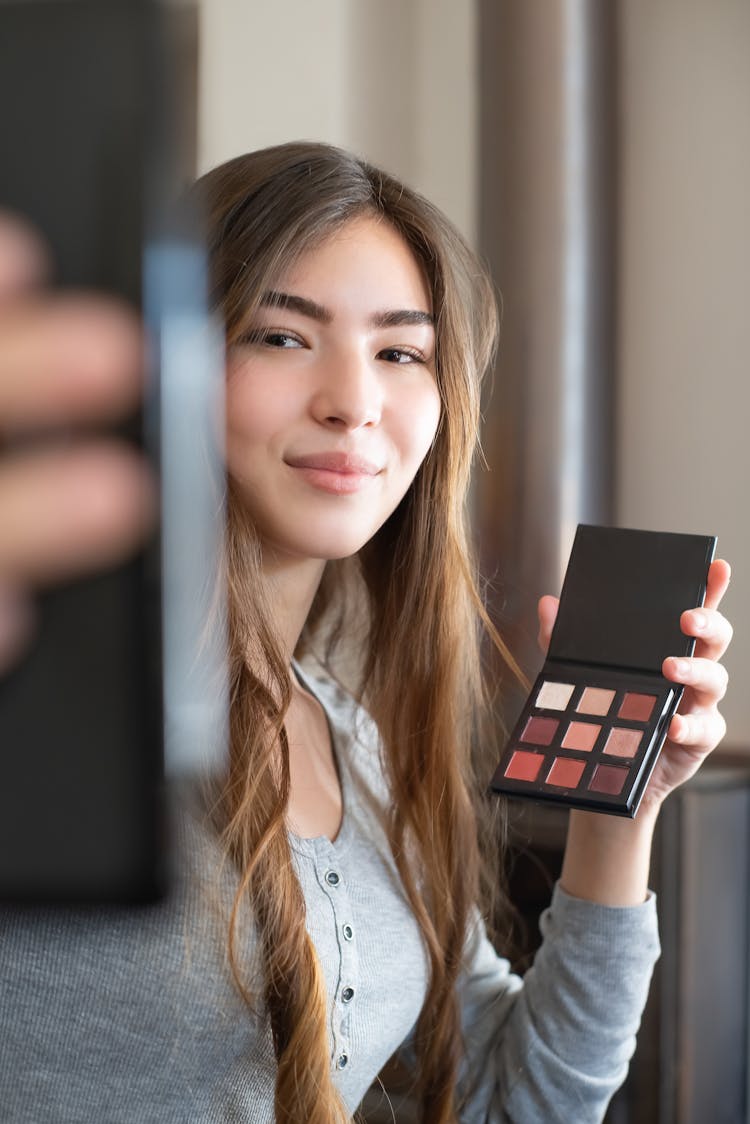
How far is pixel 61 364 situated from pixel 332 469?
491 millimetres

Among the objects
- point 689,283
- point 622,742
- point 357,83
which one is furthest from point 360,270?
point 357,83

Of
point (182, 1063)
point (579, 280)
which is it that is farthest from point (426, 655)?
point (579, 280)

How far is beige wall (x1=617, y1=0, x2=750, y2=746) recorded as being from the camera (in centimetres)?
152

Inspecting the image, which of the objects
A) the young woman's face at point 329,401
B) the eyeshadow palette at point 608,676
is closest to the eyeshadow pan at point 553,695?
the eyeshadow palette at point 608,676

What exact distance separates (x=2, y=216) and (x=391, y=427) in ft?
1.76

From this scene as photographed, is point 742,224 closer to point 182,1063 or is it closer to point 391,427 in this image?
point 391,427

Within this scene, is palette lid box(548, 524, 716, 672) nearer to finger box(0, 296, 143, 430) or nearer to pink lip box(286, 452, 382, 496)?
pink lip box(286, 452, 382, 496)

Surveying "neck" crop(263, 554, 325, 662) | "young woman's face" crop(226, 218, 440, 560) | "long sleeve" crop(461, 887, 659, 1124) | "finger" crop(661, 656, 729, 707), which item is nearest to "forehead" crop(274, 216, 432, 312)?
"young woman's face" crop(226, 218, 440, 560)

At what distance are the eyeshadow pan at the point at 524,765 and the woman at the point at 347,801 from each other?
8 centimetres

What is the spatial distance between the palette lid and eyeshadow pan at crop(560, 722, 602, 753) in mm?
43

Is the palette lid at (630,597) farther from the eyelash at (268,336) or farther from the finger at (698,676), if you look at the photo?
the eyelash at (268,336)

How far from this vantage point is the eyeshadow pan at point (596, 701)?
0.59 m

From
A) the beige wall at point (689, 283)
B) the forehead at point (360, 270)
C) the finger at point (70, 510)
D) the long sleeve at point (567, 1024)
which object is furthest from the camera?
the beige wall at point (689, 283)

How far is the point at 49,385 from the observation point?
0.48ft
